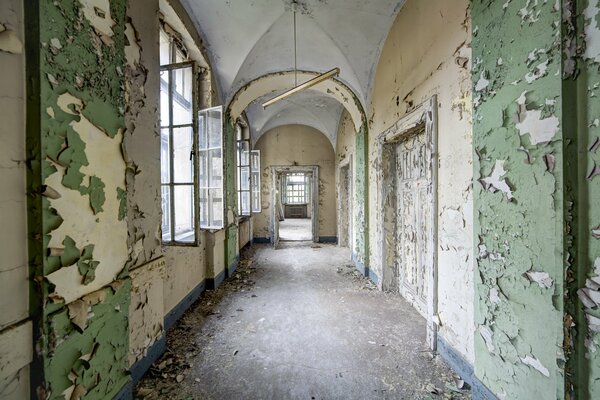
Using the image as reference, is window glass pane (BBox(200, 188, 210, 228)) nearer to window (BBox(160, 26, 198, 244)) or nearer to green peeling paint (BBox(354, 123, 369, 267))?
window (BBox(160, 26, 198, 244))

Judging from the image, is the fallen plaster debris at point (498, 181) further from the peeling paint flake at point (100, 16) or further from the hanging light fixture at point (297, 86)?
the peeling paint flake at point (100, 16)

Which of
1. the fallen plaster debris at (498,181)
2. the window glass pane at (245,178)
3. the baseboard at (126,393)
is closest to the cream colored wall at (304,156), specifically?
the window glass pane at (245,178)

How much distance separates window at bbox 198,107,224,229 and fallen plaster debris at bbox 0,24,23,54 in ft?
6.82

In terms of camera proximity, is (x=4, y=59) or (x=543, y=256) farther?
(x=543, y=256)

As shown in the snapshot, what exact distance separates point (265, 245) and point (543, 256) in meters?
6.21

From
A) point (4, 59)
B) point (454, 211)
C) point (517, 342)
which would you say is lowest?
point (517, 342)

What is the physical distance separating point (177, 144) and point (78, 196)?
4.87 feet

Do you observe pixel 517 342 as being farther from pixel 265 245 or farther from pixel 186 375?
pixel 265 245

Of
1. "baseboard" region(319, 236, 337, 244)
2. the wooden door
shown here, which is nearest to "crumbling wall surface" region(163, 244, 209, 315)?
the wooden door

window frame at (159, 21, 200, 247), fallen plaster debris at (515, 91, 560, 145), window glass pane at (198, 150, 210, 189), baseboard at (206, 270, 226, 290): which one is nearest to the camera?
fallen plaster debris at (515, 91, 560, 145)

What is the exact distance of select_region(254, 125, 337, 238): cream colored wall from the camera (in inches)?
287

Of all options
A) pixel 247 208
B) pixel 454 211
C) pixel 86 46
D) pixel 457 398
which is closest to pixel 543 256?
pixel 454 211

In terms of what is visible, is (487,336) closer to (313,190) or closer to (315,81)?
(315,81)

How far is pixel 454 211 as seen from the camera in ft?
6.37
